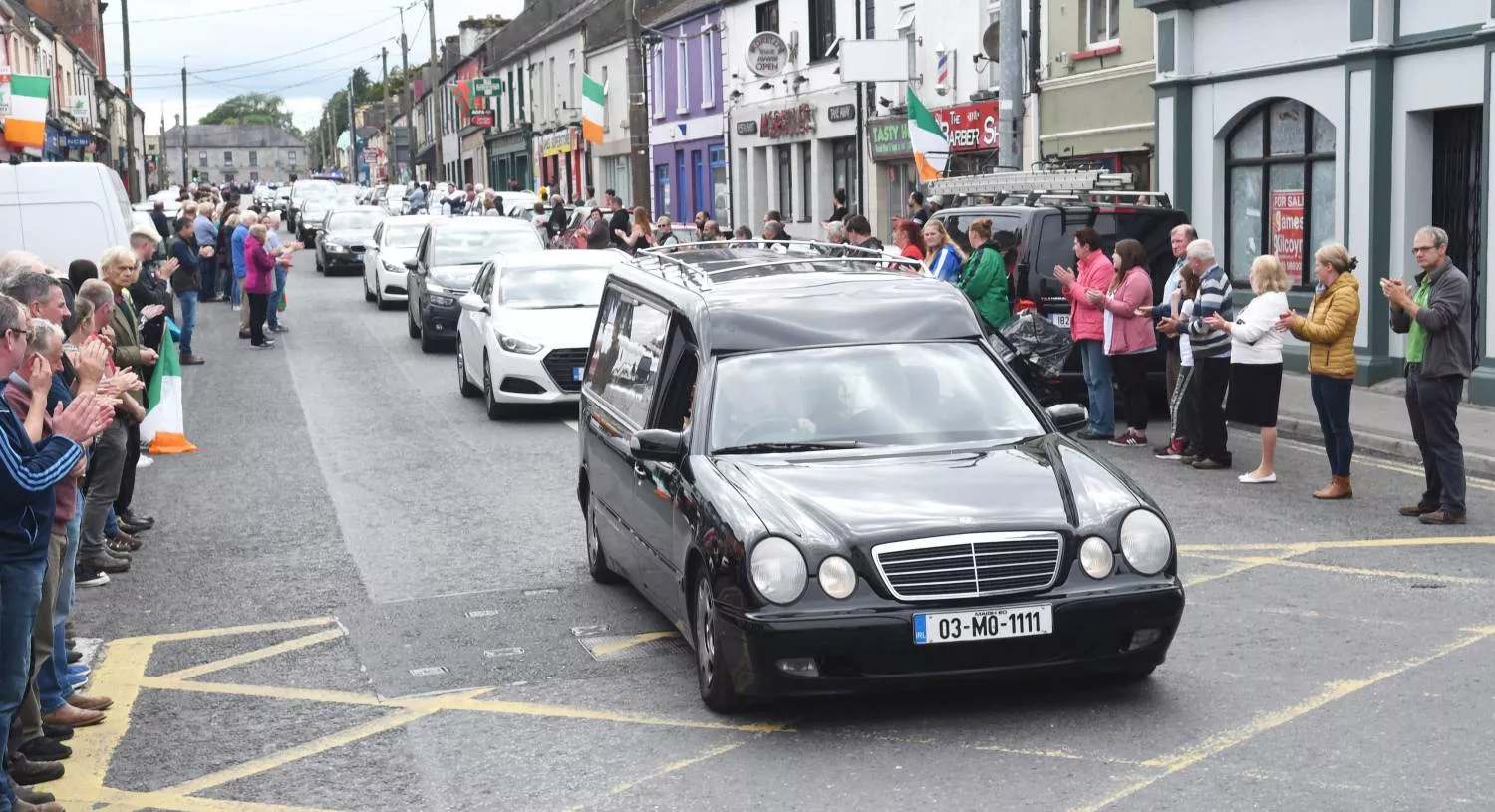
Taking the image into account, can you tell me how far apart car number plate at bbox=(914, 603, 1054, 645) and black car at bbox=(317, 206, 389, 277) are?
35186 millimetres

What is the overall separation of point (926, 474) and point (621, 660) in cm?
176

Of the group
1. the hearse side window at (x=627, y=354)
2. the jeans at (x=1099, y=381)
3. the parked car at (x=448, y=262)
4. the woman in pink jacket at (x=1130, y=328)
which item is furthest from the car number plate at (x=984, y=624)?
the parked car at (x=448, y=262)

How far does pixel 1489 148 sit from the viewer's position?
53.9 feet

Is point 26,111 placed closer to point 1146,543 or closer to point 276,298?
point 276,298

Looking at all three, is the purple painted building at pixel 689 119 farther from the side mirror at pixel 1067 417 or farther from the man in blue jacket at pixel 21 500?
the man in blue jacket at pixel 21 500

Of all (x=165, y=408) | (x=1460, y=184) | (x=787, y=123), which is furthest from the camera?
(x=787, y=123)

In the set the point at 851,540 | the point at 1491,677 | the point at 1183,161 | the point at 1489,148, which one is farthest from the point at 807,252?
the point at 1183,161

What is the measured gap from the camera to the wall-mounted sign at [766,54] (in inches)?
1414

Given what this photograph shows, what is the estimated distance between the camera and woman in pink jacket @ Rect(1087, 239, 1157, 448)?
14.2 metres

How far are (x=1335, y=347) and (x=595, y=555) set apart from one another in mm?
5194

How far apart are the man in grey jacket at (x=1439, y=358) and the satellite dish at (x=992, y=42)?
55.1ft

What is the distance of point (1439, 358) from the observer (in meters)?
10.7

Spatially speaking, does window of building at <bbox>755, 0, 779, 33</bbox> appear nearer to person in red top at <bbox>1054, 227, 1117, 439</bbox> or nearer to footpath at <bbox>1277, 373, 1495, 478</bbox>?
footpath at <bbox>1277, 373, 1495, 478</bbox>

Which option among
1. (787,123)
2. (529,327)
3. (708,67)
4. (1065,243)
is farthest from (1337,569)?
(708,67)
